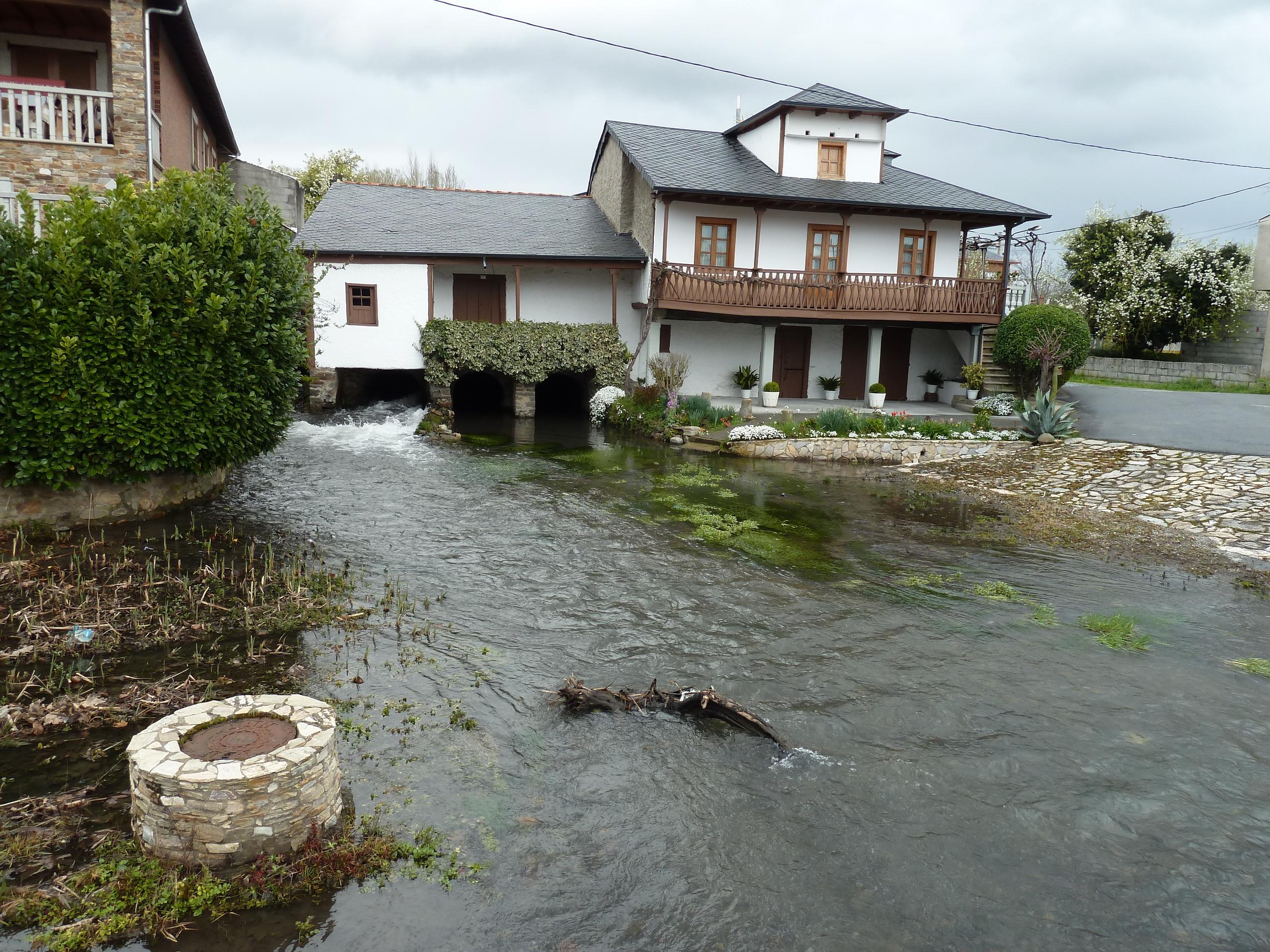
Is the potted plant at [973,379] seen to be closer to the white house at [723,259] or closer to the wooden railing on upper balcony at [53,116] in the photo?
the white house at [723,259]

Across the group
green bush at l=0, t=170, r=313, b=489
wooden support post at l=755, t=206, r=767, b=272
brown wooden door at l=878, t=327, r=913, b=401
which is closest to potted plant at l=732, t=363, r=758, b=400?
wooden support post at l=755, t=206, r=767, b=272

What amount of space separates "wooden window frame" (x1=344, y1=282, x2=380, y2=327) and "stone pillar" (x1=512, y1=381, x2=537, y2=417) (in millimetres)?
4014

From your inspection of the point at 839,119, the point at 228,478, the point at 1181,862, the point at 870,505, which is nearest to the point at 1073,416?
the point at 870,505

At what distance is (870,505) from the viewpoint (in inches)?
559

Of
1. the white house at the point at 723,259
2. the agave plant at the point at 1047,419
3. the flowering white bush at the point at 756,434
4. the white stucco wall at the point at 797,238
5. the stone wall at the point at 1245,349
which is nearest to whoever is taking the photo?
the agave plant at the point at 1047,419

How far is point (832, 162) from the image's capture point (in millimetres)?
23781

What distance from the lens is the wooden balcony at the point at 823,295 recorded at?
70.3 feet

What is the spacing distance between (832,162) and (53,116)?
60.5 ft

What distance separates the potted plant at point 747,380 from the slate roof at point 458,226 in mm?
4133

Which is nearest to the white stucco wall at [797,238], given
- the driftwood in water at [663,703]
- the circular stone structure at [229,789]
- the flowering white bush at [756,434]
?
the flowering white bush at [756,434]

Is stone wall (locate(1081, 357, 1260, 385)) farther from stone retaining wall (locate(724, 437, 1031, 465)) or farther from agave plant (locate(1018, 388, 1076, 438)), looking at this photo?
stone retaining wall (locate(724, 437, 1031, 465))

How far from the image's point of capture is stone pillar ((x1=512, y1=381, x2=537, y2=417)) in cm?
2298

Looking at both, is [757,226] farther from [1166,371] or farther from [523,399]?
[1166,371]

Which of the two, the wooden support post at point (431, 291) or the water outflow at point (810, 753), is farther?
the wooden support post at point (431, 291)
